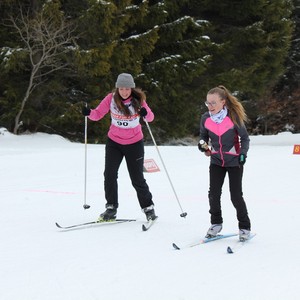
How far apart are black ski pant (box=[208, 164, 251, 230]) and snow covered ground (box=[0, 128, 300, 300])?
9.4 inches

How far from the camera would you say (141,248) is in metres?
4.81

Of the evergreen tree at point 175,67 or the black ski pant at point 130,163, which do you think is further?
the evergreen tree at point 175,67

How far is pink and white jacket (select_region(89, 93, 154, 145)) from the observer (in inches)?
224

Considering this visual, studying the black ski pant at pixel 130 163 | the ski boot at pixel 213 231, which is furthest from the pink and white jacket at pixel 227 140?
the black ski pant at pixel 130 163

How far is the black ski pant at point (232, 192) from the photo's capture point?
192 inches

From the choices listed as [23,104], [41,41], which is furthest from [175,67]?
[23,104]

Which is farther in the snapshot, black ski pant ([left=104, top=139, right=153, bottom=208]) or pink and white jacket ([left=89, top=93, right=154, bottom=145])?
black ski pant ([left=104, top=139, right=153, bottom=208])

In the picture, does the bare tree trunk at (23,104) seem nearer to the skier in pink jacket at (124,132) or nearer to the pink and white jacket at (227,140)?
the skier in pink jacket at (124,132)

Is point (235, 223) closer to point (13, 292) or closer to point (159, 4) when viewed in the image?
point (13, 292)

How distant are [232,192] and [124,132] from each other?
1.48m

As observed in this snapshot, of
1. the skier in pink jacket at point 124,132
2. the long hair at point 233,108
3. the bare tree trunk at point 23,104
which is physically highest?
the long hair at point 233,108

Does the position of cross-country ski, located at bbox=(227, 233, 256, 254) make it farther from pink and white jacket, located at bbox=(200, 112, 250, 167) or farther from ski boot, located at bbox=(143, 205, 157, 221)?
ski boot, located at bbox=(143, 205, 157, 221)

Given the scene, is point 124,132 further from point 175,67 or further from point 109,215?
point 175,67

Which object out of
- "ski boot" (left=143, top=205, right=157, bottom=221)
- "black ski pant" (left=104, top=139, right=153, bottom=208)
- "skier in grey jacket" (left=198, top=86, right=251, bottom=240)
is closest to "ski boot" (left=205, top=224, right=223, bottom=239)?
"skier in grey jacket" (left=198, top=86, right=251, bottom=240)
